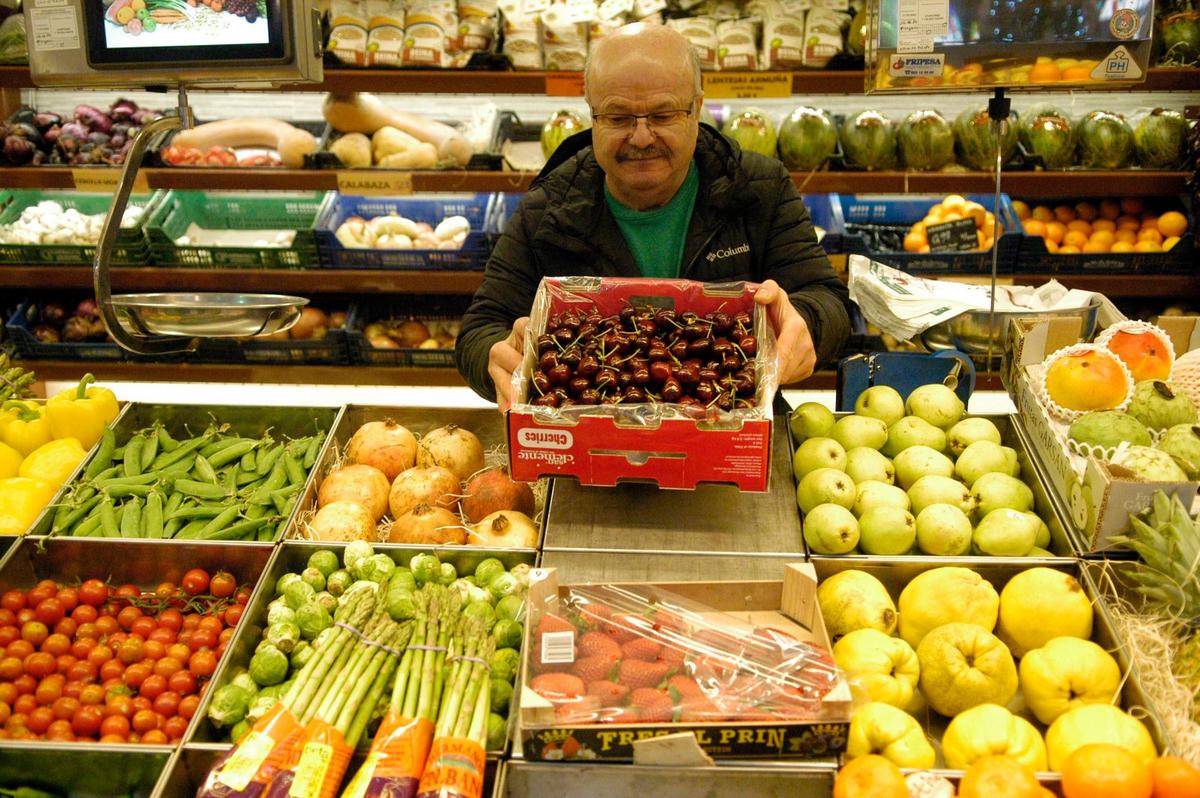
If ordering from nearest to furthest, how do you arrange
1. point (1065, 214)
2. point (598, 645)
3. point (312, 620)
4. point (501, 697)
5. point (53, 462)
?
point (598, 645), point (501, 697), point (312, 620), point (53, 462), point (1065, 214)

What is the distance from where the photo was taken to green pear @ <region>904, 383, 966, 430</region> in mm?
2391

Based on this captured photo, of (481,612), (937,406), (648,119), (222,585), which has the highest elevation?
(648,119)

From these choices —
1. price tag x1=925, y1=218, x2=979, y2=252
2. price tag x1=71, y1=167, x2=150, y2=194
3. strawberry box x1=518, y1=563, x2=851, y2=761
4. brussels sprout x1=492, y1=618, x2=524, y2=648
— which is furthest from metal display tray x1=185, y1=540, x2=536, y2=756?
price tag x1=71, y1=167, x2=150, y2=194

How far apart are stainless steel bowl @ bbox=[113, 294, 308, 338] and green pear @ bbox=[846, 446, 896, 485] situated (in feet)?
4.39

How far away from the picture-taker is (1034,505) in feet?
7.18

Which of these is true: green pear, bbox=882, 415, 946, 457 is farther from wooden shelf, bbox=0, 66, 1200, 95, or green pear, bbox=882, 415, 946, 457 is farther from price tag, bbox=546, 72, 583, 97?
price tag, bbox=546, 72, 583, 97

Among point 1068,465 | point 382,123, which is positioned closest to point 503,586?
point 1068,465

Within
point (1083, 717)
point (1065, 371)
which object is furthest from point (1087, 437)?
point (1083, 717)

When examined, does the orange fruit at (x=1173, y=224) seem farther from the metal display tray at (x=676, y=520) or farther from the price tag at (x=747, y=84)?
the metal display tray at (x=676, y=520)

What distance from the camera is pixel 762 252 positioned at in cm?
271

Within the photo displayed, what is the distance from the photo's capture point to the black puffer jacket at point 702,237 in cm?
262

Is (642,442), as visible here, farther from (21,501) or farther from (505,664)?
(21,501)

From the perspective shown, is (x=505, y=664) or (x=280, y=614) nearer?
(x=505, y=664)

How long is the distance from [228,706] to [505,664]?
20.4 inches
